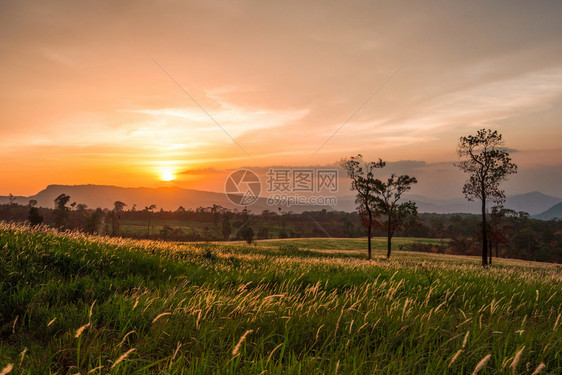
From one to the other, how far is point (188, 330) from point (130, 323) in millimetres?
844

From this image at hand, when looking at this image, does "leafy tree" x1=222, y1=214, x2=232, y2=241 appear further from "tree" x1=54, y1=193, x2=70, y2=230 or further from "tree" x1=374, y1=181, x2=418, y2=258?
"tree" x1=374, y1=181, x2=418, y2=258

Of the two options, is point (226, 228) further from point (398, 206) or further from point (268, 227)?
point (398, 206)

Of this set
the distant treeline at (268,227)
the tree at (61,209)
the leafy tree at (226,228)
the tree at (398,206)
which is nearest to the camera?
the tree at (398,206)

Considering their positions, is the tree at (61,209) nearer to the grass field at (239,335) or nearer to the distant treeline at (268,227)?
the distant treeline at (268,227)

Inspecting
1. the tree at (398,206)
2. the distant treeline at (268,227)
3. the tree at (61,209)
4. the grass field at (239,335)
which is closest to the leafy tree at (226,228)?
the distant treeline at (268,227)

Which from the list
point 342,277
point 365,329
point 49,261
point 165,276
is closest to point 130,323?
point 365,329

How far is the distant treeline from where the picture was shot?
103625 millimetres

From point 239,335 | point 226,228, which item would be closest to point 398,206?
point 239,335

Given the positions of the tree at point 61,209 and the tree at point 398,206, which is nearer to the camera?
the tree at point 398,206

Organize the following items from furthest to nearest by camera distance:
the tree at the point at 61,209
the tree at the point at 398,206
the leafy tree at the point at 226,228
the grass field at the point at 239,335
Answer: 1. the leafy tree at the point at 226,228
2. the tree at the point at 61,209
3. the tree at the point at 398,206
4. the grass field at the point at 239,335

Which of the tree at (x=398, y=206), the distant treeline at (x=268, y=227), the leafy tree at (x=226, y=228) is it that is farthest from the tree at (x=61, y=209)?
the tree at (x=398, y=206)

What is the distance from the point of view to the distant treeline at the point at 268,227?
340 ft

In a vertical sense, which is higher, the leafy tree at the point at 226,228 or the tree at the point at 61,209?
the tree at the point at 61,209

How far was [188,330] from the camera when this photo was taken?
12.0 ft
